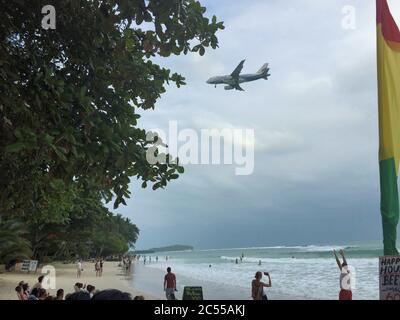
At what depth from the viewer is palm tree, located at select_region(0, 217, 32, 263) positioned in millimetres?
34250

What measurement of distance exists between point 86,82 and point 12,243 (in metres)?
31.1

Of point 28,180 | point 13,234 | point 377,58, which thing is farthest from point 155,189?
point 13,234

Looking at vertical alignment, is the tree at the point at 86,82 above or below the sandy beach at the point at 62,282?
above

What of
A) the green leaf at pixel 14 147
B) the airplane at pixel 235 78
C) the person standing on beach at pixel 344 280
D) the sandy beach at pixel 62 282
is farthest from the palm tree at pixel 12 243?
the green leaf at pixel 14 147

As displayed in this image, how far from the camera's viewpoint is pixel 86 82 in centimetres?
665

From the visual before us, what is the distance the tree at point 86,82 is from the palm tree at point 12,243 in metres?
29.1

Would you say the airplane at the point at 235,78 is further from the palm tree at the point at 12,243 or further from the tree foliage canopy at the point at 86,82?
the palm tree at the point at 12,243

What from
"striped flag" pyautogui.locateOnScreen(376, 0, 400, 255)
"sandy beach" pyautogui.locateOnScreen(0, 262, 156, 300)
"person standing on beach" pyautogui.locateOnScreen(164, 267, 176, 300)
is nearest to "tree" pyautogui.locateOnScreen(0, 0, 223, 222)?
"striped flag" pyautogui.locateOnScreen(376, 0, 400, 255)

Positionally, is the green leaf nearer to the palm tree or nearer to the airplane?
the airplane

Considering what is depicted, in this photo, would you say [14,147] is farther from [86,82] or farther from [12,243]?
[12,243]

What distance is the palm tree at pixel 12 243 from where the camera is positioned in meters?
34.2

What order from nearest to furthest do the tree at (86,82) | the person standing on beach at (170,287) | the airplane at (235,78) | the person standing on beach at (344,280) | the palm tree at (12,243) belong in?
the tree at (86,82)
the person standing on beach at (344,280)
the person standing on beach at (170,287)
the airplane at (235,78)
the palm tree at (12,243)

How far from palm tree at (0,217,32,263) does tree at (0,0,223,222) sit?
2906 centimetres

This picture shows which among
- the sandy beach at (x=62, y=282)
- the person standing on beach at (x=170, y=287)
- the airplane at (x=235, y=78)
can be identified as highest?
the airplane at (x=235, y=78)
